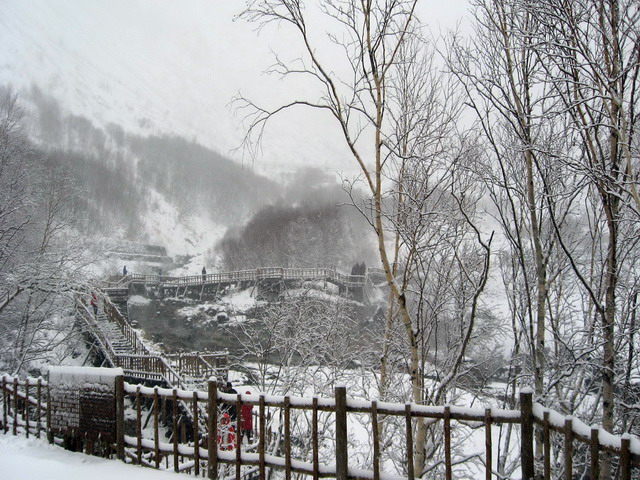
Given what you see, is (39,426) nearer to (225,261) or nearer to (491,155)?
(491,155)

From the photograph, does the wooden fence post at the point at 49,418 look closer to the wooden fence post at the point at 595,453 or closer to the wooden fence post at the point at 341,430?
the wooden fence post at the point at 341,430

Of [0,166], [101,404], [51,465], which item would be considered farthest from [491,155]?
[0,166]

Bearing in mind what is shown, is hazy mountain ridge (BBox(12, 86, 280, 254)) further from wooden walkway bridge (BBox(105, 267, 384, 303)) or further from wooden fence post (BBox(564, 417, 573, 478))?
wooden fence post (BBox(564, 417, 573, 478))

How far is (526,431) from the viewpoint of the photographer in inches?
148

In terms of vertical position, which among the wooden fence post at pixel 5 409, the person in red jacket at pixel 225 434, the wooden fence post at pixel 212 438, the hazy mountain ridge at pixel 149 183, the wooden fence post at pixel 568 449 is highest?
the hazy mountain ridge at pixel 149 183

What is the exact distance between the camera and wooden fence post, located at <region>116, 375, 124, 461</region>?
5.86 metres

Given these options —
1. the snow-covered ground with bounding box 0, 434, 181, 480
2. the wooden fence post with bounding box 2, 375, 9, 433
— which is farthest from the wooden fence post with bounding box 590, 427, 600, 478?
the wooden fence post with bounding box 2, 375, 9, 433

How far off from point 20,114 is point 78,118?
6821 cm

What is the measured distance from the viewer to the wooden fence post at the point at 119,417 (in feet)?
19.2

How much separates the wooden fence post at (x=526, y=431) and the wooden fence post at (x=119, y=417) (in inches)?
194

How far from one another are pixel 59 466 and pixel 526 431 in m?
5.61

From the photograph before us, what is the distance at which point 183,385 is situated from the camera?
41.2 feet

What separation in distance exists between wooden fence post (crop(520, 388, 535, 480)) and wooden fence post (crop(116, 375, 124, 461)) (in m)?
4.92

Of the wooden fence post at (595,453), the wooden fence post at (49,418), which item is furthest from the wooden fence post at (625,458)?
the wooden fence post at (49,418)
